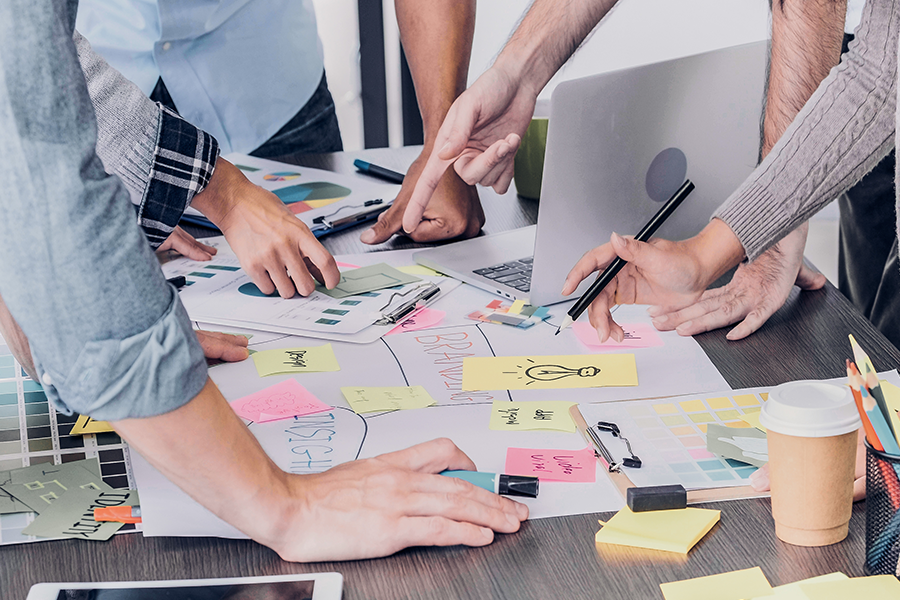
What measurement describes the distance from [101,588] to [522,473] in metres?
0.37

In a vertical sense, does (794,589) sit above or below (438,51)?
below

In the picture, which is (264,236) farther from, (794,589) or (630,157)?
(794,589)

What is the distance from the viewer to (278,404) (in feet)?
3.02

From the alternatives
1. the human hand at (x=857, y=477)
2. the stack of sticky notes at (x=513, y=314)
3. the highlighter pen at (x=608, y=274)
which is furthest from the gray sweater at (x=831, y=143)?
the human hand at (x=857, y=477)

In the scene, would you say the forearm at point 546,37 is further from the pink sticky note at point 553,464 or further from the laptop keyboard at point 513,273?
the pink sticky note at point 553,464

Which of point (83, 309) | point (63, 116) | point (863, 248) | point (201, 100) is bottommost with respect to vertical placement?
point (863, 248)

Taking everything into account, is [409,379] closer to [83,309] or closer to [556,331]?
[556,331]

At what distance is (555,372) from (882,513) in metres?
0.42

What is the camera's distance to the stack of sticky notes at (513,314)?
3.71 ft

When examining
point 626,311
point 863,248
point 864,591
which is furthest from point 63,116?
point 863,248

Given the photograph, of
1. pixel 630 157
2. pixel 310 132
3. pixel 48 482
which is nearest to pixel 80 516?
pixel 48 482

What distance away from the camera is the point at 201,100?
1.75 metres

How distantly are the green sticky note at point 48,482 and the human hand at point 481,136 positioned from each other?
0.63m

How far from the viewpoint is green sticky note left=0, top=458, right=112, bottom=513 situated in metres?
0.76
